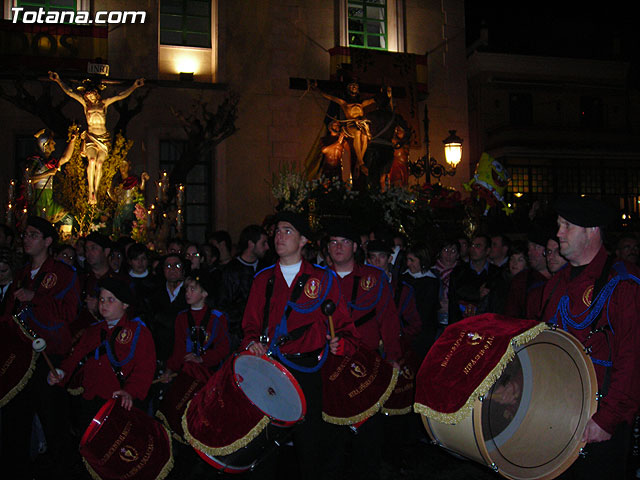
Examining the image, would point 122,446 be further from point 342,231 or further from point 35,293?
point 342,231

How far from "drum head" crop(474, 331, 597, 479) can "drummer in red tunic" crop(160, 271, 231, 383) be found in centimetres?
293

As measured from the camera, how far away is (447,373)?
3.42 metres

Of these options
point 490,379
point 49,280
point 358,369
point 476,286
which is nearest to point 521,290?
point 476,286

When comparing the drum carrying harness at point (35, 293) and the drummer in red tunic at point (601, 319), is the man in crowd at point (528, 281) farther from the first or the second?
the drum carrying harness at point (35, 293)

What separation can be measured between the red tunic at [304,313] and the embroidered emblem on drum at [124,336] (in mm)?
978

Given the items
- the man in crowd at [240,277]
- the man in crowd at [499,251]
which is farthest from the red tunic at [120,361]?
the man in crowd at [499,251]

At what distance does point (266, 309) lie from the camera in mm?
4629

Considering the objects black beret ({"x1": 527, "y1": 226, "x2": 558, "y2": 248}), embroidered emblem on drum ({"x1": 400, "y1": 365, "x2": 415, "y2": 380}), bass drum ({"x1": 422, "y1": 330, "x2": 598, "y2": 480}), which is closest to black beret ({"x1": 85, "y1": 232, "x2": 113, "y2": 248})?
embroidered emblem on drum ({"x1": 400, "y1": 365, "x2": 415, "y2": 380})

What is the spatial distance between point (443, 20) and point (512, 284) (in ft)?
59.1

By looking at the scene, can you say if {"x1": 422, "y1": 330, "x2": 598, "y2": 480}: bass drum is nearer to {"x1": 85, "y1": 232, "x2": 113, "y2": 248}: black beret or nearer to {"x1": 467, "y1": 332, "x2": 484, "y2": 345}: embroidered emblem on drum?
{"x1": 467, "y1": 332, "x2": 484, "y2": 345}: embroidered emblem on drum

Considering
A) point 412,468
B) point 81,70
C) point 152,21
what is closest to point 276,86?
point 152,21

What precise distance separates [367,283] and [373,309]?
0.74ft

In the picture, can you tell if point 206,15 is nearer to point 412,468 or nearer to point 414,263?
point 414,263

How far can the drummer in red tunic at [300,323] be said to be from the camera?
14.6 feet
